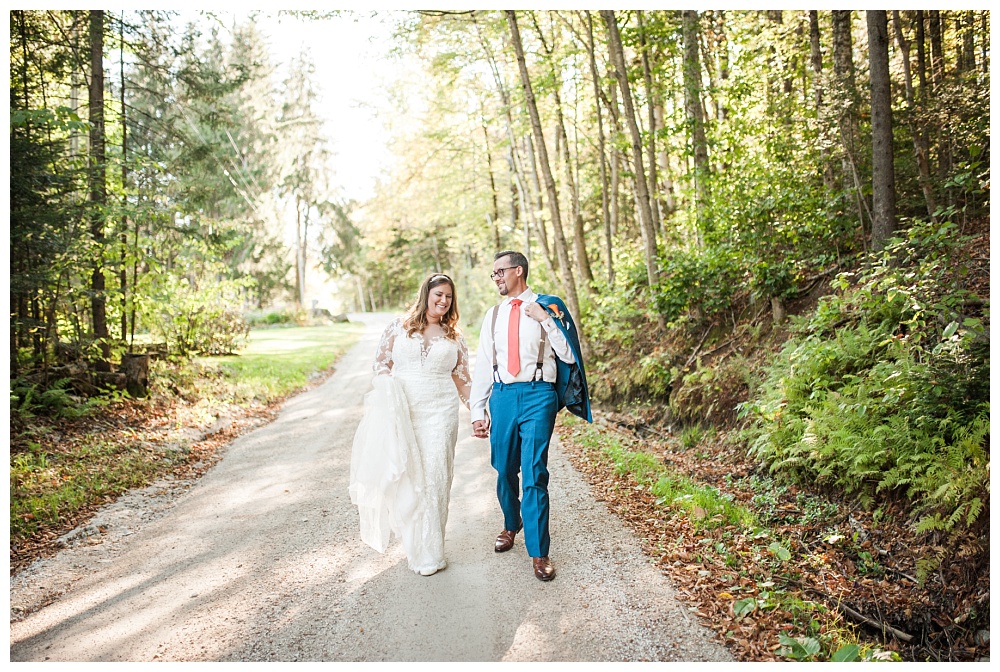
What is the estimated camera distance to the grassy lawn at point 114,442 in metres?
5.38

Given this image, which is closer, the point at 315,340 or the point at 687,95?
the point at 687,95

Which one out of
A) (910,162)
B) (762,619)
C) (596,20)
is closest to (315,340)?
(596,20)

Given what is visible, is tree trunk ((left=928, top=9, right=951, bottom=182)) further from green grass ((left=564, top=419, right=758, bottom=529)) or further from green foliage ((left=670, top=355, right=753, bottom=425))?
green grass ((left=564, top=419, right=758, bottom=529))

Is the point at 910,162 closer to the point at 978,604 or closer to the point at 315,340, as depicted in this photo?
the point at 978,604

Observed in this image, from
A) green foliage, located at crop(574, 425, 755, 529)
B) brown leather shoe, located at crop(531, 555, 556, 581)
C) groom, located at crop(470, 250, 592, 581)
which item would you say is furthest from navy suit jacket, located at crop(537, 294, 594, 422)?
green foliage, located at crop(574, 425, 755, 529)

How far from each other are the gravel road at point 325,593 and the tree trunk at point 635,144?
16.1 feet

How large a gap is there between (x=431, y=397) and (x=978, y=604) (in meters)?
3.40

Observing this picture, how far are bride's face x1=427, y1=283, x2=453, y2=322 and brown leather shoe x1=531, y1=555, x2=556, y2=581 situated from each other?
1.81 meters

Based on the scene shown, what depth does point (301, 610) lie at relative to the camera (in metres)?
3.62

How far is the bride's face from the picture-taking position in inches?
173

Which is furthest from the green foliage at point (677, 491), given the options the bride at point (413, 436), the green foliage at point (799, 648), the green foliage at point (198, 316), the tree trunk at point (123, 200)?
the green foliage at point (198, 316)

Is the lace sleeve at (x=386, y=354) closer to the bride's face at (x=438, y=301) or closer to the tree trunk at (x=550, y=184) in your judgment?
the bride's face at (x=438, y=301)

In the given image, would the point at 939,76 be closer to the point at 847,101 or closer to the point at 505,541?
the point at 847,101

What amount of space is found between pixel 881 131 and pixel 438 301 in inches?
193
